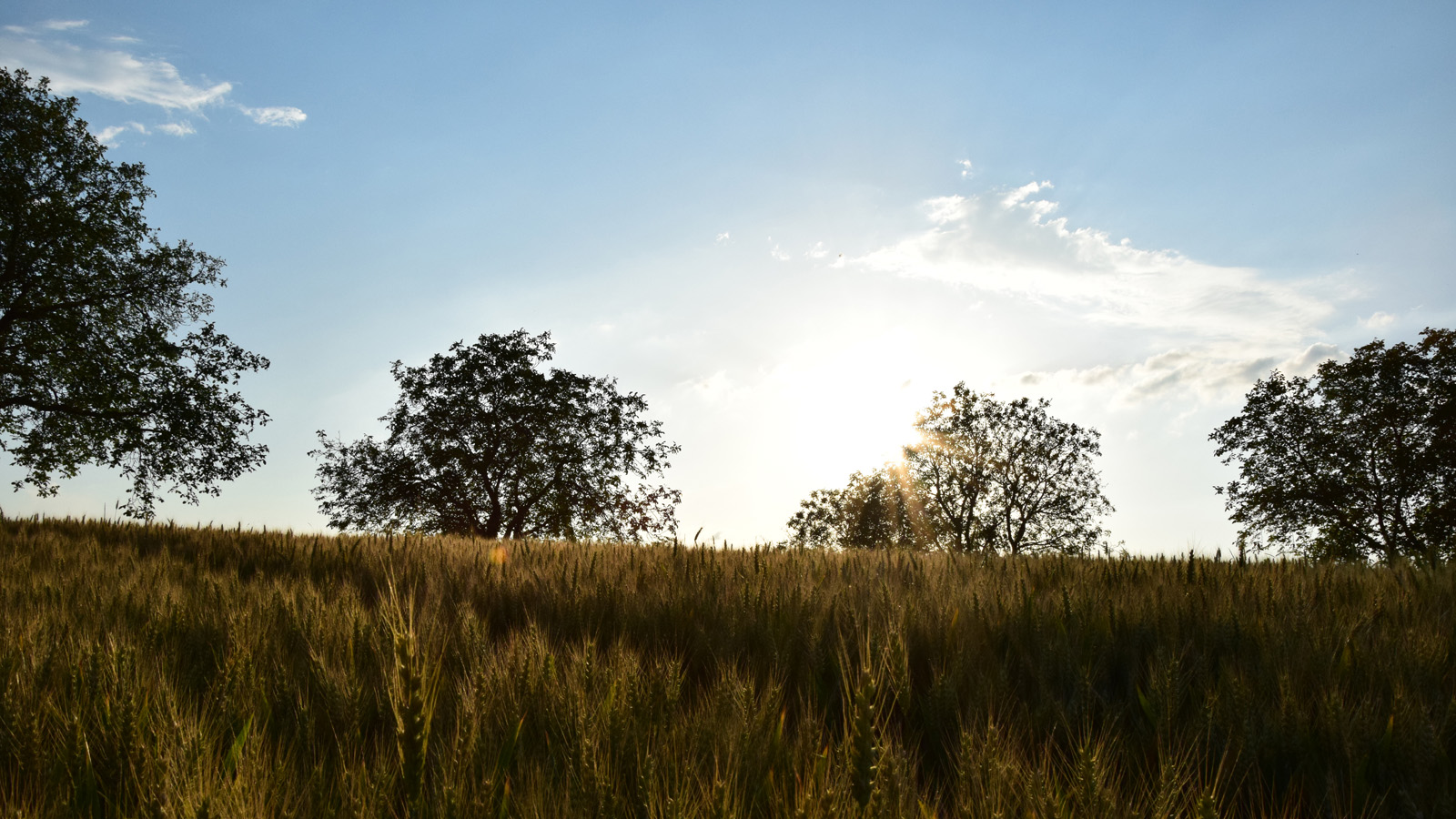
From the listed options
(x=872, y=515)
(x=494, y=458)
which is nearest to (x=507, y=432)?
(x=494, y=458)

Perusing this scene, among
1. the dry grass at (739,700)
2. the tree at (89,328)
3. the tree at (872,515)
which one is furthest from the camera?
the tree at (872,515)

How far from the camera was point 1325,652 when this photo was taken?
2576 millimetres

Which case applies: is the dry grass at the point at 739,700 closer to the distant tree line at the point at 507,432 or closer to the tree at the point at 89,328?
the distant tree line at the point at 507,432

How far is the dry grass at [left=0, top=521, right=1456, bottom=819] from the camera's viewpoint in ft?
4.95

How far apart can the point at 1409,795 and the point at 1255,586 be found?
7.93 ft

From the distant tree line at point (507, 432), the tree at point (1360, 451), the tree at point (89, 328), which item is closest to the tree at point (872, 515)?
the distant tree line at point (507, 432)

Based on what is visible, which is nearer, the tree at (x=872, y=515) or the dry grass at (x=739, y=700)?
the dry grass at (x=739, y=700)

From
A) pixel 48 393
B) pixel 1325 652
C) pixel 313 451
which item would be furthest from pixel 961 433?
pixel 1325 652

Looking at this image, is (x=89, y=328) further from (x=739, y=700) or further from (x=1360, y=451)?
(x=1360, y=451)

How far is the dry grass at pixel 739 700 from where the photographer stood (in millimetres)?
1508

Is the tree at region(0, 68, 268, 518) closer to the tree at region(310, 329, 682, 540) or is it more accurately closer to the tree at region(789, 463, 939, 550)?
the tree at region(310, 329, 682, 540)

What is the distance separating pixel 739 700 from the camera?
199cm

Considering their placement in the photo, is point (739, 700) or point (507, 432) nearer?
point (739, 700)

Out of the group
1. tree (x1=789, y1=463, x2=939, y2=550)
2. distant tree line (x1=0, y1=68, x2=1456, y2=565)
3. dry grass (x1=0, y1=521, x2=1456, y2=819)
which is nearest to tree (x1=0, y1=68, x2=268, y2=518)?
distant tree line (x1=0, y1=68, x2=1456, y2=565)
